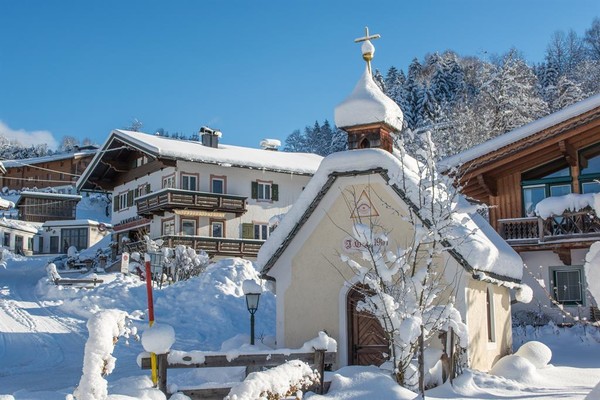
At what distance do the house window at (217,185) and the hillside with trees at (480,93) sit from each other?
11242 mm

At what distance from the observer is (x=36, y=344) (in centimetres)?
1978

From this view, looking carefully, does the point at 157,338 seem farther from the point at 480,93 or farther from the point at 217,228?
the point at 480,93

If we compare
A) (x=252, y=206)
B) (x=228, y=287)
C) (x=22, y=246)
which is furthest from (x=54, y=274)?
(x=22, y=246)

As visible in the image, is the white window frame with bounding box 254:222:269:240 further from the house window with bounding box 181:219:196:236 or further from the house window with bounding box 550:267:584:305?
the house window with bounding box 550:267:584:305

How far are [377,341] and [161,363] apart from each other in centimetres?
646

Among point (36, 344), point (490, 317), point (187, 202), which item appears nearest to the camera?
point (490, 317)

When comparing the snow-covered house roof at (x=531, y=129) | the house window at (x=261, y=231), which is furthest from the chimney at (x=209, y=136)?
the snow-covered house roof at (x=531, y=129)

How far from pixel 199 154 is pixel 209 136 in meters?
3.66

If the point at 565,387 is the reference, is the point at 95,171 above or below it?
above

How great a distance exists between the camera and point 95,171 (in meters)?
44.7

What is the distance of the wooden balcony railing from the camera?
122 feet

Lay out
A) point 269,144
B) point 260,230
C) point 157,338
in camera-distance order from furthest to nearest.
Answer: point 269,144, point 260,230, point 157,338

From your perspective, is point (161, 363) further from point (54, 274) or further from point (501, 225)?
point (54, 274)

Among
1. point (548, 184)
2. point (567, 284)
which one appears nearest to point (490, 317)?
point (567, 284)
